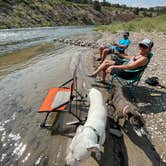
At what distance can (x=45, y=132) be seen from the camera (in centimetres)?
455

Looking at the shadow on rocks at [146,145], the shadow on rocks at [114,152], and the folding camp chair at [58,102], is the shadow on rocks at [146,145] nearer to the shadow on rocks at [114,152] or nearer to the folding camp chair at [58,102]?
the shadow on rocks at [114,152]

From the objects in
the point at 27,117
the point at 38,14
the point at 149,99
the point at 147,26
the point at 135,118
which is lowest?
the point at 38,14

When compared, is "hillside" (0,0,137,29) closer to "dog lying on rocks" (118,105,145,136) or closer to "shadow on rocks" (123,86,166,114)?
"shadow on rocks" (123,86,166,114)

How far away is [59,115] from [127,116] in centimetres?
186

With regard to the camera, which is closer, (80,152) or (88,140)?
(80,152)

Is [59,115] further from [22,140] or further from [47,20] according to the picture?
[47,20]

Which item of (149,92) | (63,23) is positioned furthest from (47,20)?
(149,92)

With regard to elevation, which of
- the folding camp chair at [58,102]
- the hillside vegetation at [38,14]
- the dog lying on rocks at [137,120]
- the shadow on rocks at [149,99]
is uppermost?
the dog lying on rocks at [137,120]

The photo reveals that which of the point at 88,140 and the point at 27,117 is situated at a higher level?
the point at 88,140

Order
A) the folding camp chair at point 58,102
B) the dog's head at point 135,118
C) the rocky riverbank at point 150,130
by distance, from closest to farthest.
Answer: the rocky riverbank at point 150,130 < the dog's head at point 135,118 < the folding camp chair at point 58,102

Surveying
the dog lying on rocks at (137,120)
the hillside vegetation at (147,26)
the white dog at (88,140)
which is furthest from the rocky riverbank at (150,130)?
the hillside vegetation at (147,26)

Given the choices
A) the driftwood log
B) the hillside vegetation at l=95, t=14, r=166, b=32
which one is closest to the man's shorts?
the driftwood log

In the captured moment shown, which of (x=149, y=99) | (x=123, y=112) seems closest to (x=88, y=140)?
(x=123, y=112)

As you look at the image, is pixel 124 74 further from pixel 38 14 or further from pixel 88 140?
pixel 38 14
